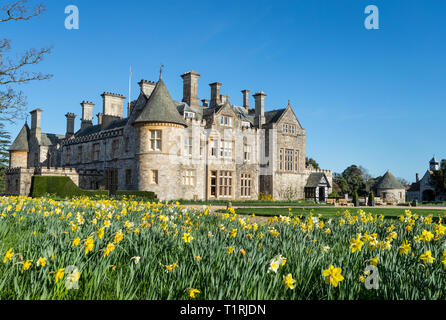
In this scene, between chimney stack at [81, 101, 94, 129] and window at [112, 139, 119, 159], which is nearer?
window at [112, 139, 119, 159]

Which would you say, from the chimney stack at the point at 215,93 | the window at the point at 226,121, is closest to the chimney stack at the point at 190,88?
the chimney stack at the point at 215,93

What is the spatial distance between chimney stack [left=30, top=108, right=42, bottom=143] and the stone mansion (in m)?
0.12

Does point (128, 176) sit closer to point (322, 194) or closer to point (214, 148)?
point (214, 148)

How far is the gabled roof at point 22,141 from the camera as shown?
4475 cm

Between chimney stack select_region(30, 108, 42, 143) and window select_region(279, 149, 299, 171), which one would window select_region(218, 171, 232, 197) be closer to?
window select_region(279, 149, 299, 171)

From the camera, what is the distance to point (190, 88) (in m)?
35.1

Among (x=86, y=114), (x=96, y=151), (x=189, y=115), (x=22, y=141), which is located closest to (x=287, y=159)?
(x=189, y=115)

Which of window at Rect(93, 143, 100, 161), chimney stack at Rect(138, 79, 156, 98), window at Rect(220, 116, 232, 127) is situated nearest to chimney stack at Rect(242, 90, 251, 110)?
window at Rect(220, 116, 232, 127)

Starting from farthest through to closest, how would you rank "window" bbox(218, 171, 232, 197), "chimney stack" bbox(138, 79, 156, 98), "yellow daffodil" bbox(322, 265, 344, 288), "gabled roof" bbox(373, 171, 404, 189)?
"gabled roof" bbox(373, 171, 404, 189), "window" bbox(218, 171, 232, 197), "chimney stack" bbox(138, 79, 156, 98), "yellow daffodil" bbox(322, 265, 344, 288)

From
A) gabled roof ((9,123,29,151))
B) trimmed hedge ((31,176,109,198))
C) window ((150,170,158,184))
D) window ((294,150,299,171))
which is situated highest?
gabled roof ((9,123,29,151))

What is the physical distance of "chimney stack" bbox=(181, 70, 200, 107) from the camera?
1380 inches

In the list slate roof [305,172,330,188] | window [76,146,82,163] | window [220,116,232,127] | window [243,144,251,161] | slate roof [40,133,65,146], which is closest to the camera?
window [220,116,232,127]

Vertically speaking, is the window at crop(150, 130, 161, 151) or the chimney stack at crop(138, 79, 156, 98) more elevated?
the chimney stack at crop(138, 79, 156, 98)
